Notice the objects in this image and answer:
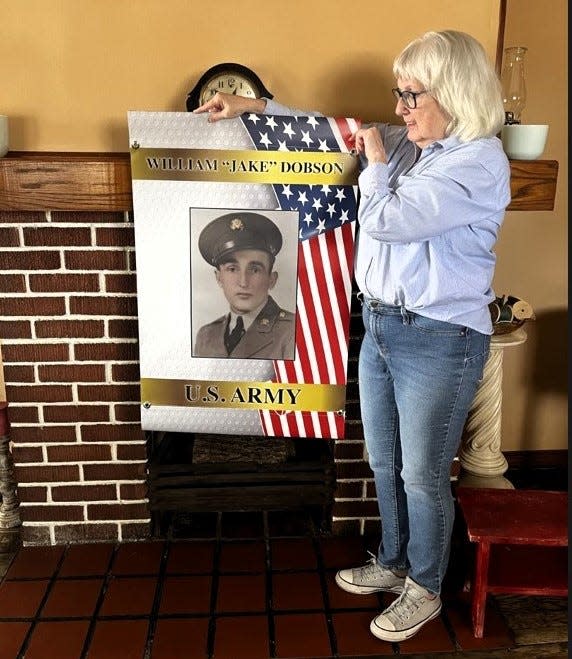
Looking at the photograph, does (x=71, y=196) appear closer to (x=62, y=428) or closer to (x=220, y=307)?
(x=220, y=307)

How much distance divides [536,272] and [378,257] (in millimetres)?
1277

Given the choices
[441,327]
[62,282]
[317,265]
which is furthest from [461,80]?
[62,282]

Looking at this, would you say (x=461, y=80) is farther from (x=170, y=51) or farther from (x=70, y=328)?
(x=70, y=328)

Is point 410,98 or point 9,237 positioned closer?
point 410,98

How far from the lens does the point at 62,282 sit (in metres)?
2.26

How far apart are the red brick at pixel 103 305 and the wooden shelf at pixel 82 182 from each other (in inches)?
12.1

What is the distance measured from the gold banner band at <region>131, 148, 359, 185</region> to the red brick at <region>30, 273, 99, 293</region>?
1.28 feet

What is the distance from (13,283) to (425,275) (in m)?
1.33

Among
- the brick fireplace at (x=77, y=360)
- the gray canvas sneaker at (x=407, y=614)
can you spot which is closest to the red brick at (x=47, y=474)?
the brick fireplace at (x=77, y=360)

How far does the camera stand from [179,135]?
2.04 metres

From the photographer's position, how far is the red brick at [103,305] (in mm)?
2283

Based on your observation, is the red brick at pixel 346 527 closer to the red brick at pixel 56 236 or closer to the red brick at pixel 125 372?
the red brick at pixel 125 372

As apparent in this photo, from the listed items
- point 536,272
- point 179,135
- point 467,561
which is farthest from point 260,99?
point 467,561

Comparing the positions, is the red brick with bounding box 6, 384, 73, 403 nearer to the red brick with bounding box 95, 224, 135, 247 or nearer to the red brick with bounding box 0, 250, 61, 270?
the red brick with bounding box 0, 250, 61, 270
